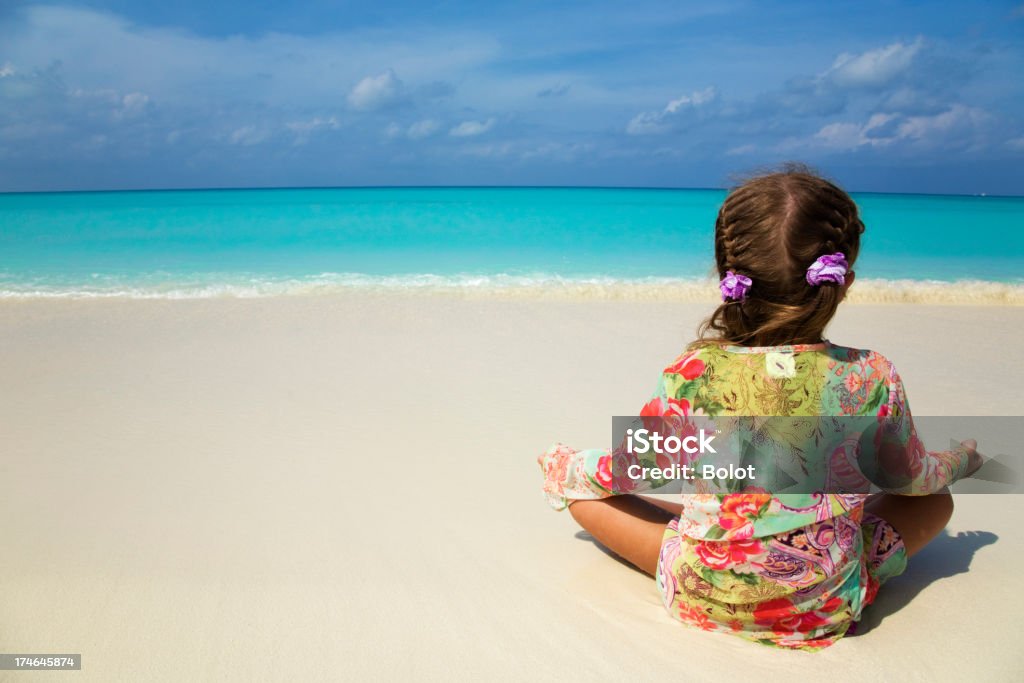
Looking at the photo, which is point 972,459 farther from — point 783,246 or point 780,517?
point 783,246

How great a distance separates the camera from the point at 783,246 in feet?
6.07

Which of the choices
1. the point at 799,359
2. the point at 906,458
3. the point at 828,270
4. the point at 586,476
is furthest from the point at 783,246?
the point at 586,476

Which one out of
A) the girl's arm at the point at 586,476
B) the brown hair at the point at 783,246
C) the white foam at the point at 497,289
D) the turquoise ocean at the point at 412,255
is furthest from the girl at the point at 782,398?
the white foam at the point at 497,289

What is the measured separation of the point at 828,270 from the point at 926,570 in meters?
1.38

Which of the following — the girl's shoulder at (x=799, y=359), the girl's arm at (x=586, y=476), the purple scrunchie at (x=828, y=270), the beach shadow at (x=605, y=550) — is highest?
the purple scrunchie at (x=828, y=270)

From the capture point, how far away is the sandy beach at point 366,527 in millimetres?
2102

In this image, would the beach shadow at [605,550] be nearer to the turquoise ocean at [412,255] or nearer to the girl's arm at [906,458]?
the girl's arm at [906,458]

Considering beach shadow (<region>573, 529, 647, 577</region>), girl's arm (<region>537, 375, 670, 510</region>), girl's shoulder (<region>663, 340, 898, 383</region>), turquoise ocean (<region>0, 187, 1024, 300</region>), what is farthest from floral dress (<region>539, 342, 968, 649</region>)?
turquoise ocean (<region>0, 187, 1024, 300</region>)

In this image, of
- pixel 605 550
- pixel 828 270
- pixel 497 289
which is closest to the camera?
pixel 828 270

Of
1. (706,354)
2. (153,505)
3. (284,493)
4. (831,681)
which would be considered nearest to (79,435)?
(153,505)

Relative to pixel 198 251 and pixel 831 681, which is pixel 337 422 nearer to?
pixel 831 681

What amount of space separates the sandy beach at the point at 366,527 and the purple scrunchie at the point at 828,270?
38.9 inches

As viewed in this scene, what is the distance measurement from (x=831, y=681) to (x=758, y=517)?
446 millimetres

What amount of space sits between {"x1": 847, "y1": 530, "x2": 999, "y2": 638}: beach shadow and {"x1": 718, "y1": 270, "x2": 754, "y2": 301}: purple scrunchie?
103 centimetres
